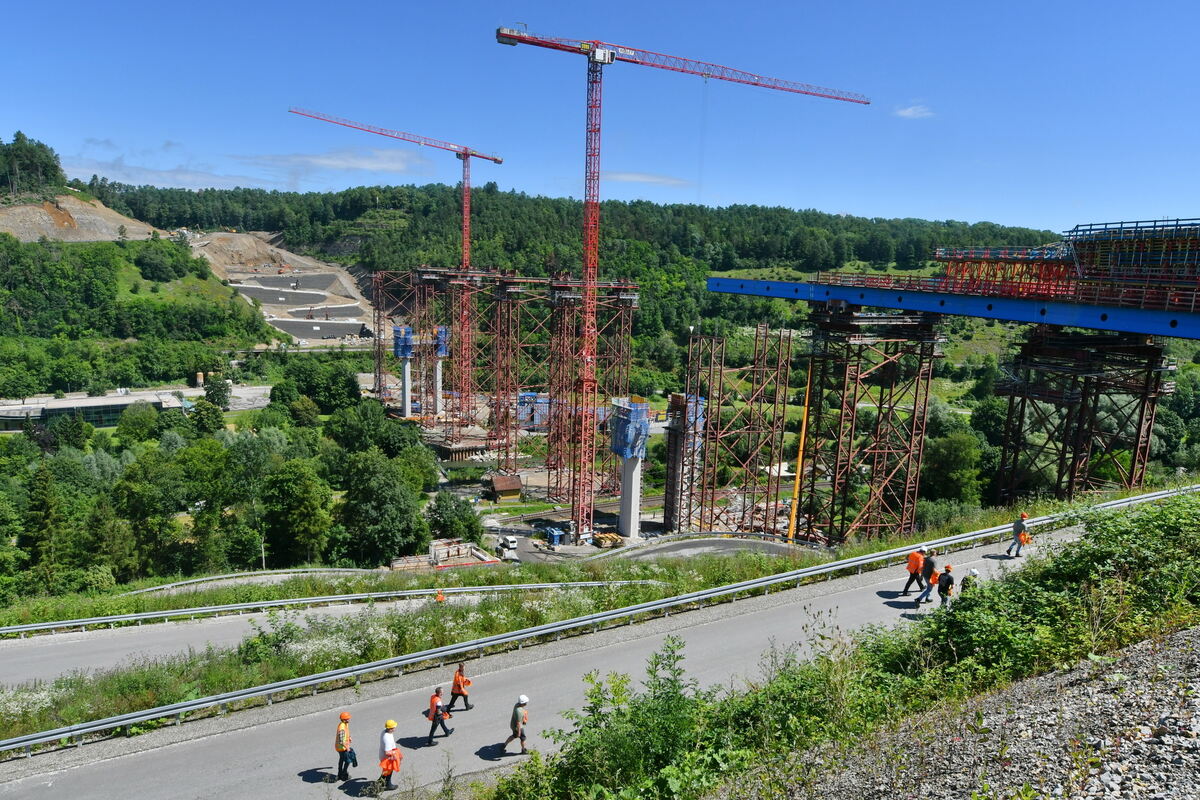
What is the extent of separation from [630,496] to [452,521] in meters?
7.65

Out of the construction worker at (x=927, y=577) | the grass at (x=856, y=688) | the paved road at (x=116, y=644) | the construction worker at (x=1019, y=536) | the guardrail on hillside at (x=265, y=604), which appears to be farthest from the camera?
the guardrail on hillside at (x=265, y=604)

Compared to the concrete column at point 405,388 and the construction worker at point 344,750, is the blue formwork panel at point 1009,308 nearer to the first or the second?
the construction worker at point 344,750

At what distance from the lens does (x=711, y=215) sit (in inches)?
5143

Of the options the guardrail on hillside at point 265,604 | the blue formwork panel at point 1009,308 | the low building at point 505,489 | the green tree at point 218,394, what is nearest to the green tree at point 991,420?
the low building at point 505,489

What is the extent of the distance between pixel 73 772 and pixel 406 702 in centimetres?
401

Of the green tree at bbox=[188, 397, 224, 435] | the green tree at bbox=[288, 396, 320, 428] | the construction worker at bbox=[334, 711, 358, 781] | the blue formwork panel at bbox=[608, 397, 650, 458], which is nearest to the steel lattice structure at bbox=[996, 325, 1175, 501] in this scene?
the blue formwork panel at bbox=[608, 397, 650, 458]

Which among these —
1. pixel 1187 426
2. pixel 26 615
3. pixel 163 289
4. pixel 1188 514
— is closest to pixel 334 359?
pixel 163 289

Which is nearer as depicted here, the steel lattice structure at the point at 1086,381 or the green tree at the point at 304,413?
the steel lattice structure at the point at 1086,381

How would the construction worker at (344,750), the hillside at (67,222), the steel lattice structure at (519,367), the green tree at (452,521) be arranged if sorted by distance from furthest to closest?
the hillside at (67,222) < the steel lattice structure at (519,367) < the green tree at (452,521) < the construction worker at (344,750)

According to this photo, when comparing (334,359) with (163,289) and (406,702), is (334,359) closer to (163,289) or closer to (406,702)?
(163,289)

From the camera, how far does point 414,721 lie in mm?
9961

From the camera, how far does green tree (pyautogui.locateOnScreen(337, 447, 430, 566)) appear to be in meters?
27.2

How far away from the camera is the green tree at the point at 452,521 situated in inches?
1205

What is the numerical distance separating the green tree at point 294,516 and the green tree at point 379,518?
1.06 metres
